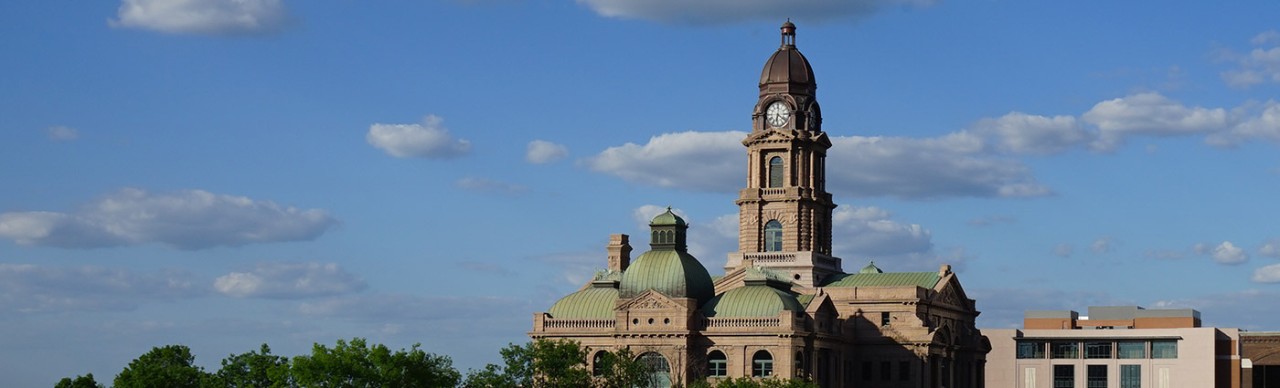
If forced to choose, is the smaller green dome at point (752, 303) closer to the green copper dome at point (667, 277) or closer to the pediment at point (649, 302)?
the green copper dome at point (667, 277)

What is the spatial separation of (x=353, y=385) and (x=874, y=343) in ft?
184

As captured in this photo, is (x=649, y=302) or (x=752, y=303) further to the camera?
(x=649, y=302)

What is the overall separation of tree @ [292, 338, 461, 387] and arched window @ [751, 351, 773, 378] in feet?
109

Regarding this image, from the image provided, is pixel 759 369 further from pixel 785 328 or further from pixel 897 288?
pixel 897 288

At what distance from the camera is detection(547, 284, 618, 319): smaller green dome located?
184 m

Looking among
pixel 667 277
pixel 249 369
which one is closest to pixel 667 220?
pixel 667 277

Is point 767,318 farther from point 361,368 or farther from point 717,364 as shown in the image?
point 361,368

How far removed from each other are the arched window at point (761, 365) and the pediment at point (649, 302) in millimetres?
7775

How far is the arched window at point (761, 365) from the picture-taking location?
584 ft

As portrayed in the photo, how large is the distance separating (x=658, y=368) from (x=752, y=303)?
30.2ft

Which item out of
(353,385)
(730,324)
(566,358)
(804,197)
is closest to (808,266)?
(804,197)

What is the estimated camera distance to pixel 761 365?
17838 centimetres

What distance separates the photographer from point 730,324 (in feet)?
589

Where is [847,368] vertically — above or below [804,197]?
below
